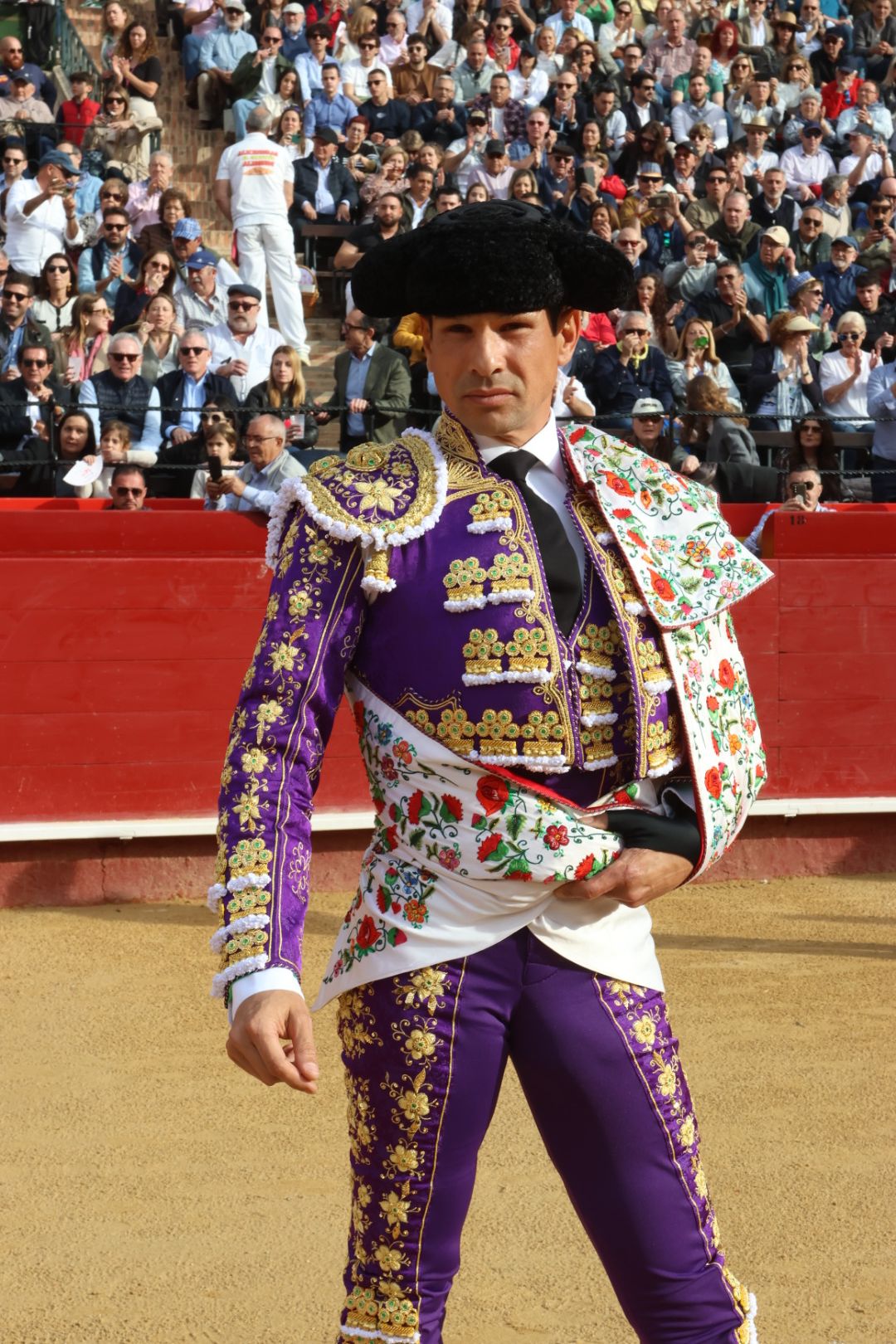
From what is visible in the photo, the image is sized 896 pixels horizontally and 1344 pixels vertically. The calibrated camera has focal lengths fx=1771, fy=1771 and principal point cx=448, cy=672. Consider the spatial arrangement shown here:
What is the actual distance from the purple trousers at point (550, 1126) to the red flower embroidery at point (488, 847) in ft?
0.30

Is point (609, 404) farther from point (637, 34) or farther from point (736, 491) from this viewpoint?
point (637, 34)

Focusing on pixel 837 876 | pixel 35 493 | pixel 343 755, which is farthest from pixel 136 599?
pixel 837 876

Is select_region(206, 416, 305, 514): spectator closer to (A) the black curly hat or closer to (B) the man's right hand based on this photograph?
(A) the black curly hat

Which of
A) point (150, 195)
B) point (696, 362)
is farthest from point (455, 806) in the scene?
point (150, 195)

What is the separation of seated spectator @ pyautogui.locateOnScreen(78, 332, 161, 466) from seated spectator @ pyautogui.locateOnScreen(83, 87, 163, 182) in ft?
9.21

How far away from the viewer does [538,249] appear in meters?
1.77

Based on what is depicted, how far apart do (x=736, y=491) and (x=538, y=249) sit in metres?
6.62

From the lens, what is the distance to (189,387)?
8.41 m

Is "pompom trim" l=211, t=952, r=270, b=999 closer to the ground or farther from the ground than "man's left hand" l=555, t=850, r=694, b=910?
closer to the ground

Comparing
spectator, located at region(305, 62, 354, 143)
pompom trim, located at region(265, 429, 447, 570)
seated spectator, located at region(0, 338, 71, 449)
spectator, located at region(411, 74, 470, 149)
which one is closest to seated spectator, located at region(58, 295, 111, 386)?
seated spectator, located at region(0, 338, 71, 449)

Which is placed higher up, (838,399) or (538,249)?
(538,249)

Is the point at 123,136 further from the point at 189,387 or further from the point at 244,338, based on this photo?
the point at 189,387

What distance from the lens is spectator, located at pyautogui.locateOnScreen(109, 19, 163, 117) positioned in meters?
11.3

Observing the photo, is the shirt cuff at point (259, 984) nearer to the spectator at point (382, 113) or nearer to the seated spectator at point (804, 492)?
the seated spectator at point (804, 492)
